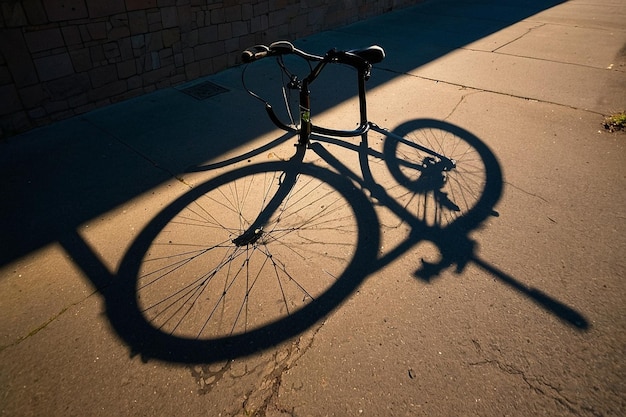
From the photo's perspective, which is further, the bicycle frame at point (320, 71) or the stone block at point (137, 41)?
the stone block at point (137, 41)

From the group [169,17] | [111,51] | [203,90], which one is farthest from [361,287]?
[169,17]

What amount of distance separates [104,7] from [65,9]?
1.50 feet

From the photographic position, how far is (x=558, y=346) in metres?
2.13

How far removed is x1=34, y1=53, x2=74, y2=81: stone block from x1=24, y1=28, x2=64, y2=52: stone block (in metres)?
0.11

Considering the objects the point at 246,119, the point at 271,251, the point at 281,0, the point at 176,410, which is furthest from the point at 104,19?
the point at 176,410

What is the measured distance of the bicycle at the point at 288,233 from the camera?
2.33 metres

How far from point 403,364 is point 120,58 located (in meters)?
5.06

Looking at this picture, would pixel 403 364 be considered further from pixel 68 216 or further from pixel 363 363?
pixel 68 216

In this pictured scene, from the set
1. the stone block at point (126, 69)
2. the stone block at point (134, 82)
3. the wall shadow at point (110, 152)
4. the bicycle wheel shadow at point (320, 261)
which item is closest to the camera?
the bicycle wheel shadow at point (320, 261)

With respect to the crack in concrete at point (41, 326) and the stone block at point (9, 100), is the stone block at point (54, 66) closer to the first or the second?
the stone block at point (9, 100)

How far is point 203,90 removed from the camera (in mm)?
5492

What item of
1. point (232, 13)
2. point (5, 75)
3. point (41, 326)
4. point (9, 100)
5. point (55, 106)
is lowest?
point (41, 326)

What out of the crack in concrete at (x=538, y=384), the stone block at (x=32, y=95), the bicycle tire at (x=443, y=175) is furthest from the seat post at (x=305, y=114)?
the stone block at (x=32, y=95)

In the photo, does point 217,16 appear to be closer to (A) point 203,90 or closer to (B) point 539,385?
(A) point 203,90
